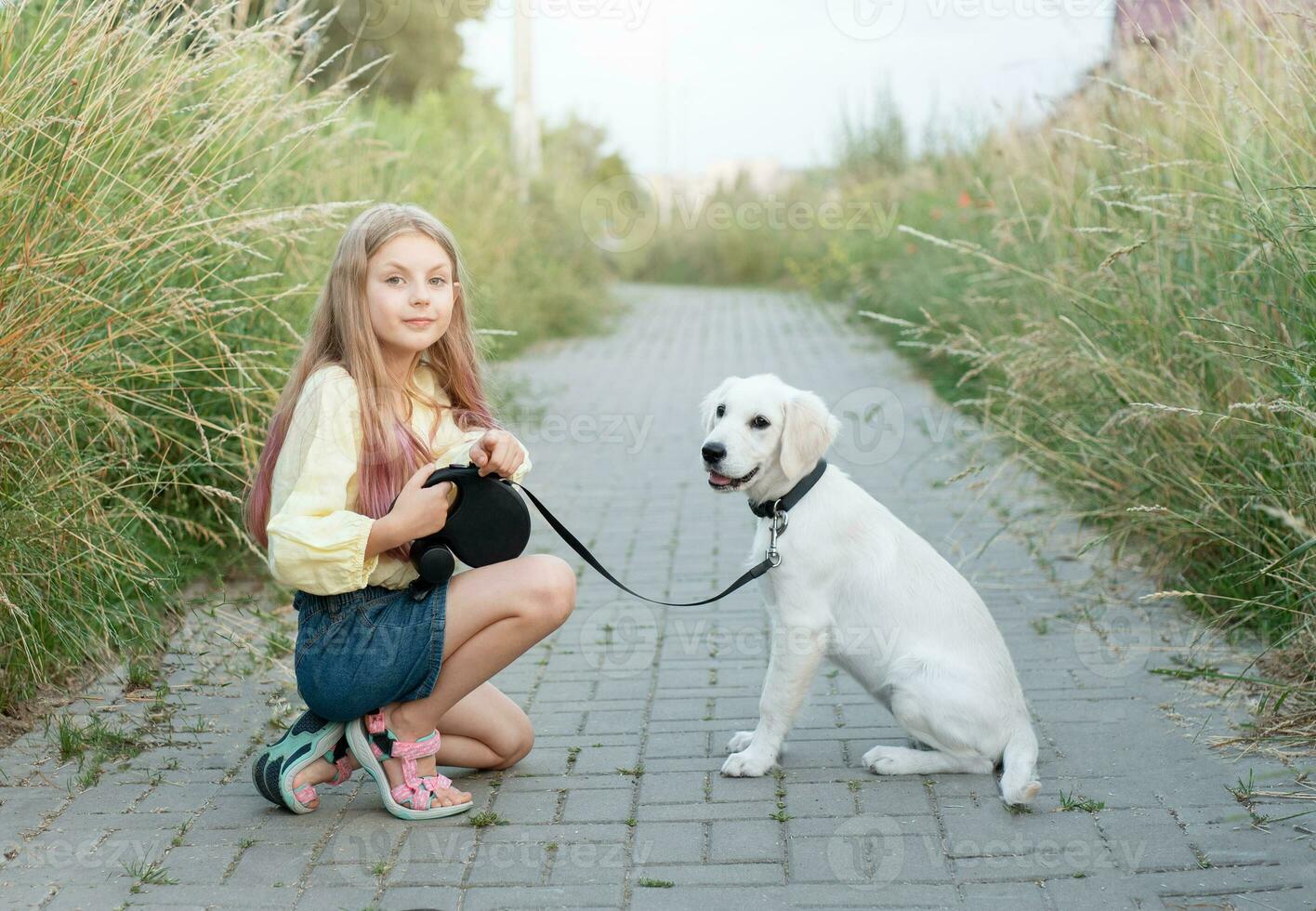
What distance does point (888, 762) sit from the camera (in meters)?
3.63

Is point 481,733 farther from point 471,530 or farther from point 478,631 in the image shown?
point 471,530

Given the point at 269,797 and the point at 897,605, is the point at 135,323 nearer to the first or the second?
the point at 269,797

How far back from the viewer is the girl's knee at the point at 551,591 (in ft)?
11.2

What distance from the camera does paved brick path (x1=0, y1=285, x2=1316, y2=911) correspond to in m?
3.00

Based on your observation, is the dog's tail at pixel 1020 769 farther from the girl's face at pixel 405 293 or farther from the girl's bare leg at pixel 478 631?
the girl's face at pixel 405 293

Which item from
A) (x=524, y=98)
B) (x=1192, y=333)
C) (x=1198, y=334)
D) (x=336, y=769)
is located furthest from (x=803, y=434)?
(x=524, y=98)

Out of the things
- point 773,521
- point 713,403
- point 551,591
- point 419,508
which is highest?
point 713,403

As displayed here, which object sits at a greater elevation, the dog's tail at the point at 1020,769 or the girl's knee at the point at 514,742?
the dog's tail at the point at 1020,769

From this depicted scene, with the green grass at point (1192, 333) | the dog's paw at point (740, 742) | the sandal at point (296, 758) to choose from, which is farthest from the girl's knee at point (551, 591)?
the green grass at point (1192, 333)

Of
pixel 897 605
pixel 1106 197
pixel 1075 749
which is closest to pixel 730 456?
pixel 897 605

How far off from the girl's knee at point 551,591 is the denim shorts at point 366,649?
0.85ft

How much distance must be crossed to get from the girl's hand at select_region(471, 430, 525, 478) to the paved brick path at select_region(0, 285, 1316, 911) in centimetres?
98

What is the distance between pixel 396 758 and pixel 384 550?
2.02 feet

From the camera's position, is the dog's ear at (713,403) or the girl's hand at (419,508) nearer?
the girl's hand at (419,508)
